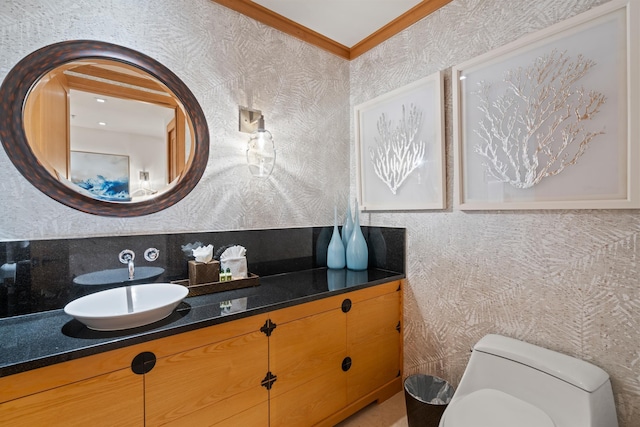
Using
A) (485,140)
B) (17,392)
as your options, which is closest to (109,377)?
(17,392)

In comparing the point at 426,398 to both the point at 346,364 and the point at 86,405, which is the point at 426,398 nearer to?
the point at 346,364

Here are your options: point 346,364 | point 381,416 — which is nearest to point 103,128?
point 346,364

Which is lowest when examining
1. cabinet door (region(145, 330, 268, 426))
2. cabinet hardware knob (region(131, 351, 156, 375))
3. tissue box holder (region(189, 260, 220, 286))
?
cabinet door (region(145, 330, 268, 426))

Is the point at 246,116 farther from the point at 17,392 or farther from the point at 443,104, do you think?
the point at 17,392

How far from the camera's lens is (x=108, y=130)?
57.6 inches

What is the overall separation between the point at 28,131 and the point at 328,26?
1811 millimetres

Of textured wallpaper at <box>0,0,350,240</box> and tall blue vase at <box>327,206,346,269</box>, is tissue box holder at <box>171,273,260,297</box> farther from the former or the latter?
tall blue vase at <box>327,206,346,269</box>

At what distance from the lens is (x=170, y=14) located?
1.58m

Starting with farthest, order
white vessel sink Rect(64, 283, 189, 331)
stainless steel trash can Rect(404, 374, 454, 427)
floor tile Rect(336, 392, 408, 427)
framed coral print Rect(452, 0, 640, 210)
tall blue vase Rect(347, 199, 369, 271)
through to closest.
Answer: tall blue vase Rect(347, 199, 369, 271) < floor tile Rect(336, 392, 408, 427) < stainless steel trash can Rect(404, 374, 454, 427) < framed coral print Rect(452, 0, 640, 210) < white vessel sink Rect(64, 283, 189, 331)

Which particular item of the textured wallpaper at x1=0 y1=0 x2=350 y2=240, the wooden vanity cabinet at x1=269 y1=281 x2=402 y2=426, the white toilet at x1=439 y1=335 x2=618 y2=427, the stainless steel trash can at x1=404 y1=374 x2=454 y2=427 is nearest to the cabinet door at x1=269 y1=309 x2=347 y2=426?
the wooden vanity cabinet at x1=269 y1=281 x2=402 y2=426

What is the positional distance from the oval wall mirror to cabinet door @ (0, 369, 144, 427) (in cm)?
77

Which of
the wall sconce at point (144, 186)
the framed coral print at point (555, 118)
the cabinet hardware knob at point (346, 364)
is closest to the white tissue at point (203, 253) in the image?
the wall sconce at point (144, 186)

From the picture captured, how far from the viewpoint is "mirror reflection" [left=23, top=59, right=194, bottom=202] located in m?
1.33

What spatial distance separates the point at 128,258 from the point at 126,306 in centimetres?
25
